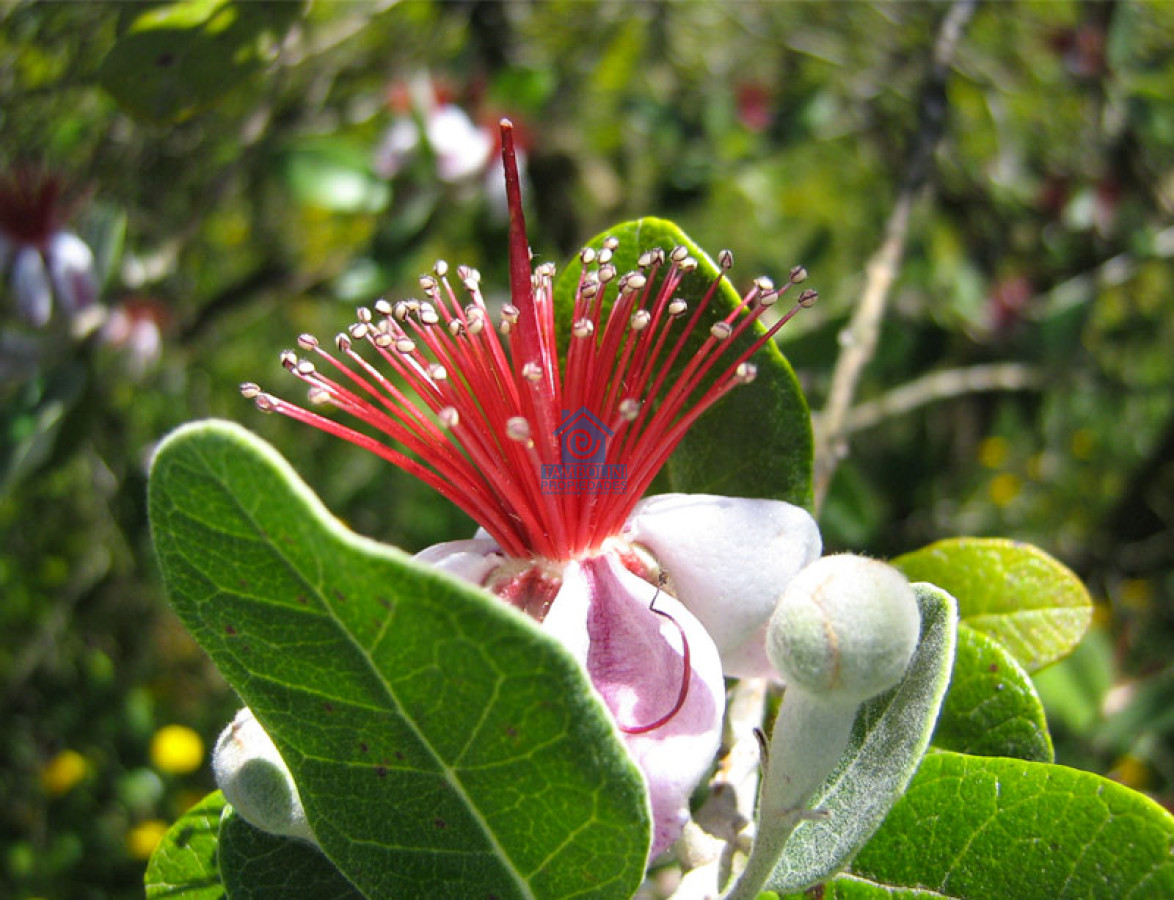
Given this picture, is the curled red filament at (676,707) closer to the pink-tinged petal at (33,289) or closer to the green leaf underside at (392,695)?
the green leaf underside at (392,695)

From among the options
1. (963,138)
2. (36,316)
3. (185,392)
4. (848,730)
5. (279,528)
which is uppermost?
(279,528)

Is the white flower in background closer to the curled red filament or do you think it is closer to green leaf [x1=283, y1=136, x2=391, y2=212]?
green leaf [x1=283, y1=136, x2=391, y2=212]

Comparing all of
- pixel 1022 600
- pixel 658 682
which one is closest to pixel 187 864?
pixel 658 682

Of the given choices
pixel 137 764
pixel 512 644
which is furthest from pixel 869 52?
pixel 512 644

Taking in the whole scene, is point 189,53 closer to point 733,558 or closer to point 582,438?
point 582,438

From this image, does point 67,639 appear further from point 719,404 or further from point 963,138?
point 963,138
